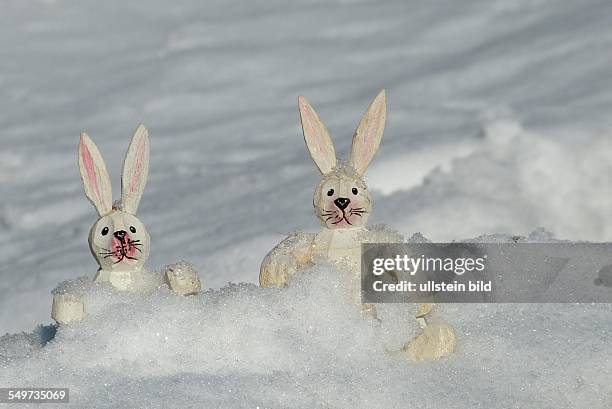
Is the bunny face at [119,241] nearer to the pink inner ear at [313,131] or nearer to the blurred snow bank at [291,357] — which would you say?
the blurred snow bank at [291,357]

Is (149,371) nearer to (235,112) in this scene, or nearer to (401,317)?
(401,317)

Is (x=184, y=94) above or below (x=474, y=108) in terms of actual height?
above

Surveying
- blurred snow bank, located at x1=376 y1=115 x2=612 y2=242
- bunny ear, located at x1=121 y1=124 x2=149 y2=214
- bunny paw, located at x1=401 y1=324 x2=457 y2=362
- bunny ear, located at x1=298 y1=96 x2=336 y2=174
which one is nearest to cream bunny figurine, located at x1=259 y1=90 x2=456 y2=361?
bunny ear, located at x1=298 y1=96 x2=336 y2=174

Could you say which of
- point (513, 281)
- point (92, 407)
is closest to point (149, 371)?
point (92, 407)

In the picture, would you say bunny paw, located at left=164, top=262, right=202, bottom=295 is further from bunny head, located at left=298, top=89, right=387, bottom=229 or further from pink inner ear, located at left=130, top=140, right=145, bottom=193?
bunny head, located at left=298, top=89, right=387, bottom=229

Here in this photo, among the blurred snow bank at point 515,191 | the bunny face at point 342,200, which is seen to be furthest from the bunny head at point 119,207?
the blurred snow bank at point 515,191

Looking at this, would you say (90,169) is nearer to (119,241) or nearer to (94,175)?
(94,175)
